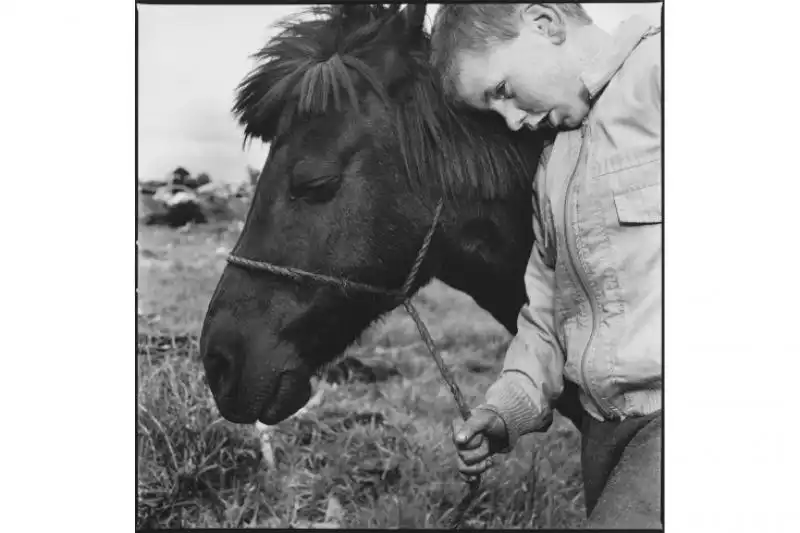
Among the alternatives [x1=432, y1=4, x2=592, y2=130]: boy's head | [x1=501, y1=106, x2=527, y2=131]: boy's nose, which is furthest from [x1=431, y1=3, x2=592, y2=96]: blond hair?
[x1=501, y1=106, x2=527, y2=131]: boy's nose

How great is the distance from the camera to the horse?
1.76 meters

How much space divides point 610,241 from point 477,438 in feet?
1.60

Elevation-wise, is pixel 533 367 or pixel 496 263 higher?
pixel 496 263

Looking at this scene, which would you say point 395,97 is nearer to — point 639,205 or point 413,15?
point 413,15

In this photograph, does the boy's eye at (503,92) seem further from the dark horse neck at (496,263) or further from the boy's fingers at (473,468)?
the boy's fingers at (473,468)

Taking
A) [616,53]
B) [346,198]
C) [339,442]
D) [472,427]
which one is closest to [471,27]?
[616,53]

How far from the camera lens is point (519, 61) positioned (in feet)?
5.64

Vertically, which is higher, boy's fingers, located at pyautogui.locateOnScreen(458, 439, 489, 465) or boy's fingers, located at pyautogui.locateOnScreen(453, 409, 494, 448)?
boy's fingers, located at pyautogui.locateOnScreen(453, 409, 494, 448)

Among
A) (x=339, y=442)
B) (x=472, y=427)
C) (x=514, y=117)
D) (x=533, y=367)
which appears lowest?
(x=339, y=442)

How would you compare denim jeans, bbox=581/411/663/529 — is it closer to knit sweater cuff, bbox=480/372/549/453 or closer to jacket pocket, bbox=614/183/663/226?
knit sweater cuff, bbox=480/372/549/453

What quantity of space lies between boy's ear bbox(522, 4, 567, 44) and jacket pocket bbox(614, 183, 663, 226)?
0.35 metres

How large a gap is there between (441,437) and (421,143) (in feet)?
2.08

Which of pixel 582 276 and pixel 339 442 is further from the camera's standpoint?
pixel 339 442

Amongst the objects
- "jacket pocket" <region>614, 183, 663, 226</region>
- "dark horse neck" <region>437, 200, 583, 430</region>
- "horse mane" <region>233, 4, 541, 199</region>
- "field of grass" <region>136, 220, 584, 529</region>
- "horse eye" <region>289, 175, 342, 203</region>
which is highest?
"horse mane" <region>233, 4, 541, 199</region>
